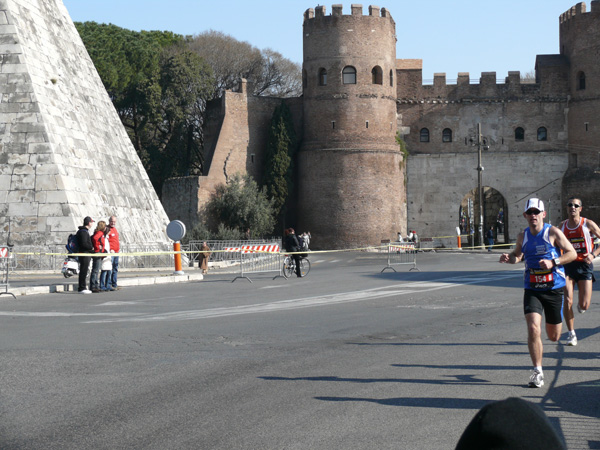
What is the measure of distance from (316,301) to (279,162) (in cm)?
3633

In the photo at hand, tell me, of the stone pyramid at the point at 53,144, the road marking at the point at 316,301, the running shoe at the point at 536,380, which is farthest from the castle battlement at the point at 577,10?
the running shoe at the point at 536,380

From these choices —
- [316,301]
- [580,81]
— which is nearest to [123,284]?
[316,301]

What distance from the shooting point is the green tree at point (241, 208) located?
47781 millimetres

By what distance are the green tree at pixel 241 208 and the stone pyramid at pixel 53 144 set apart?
18.8 meters

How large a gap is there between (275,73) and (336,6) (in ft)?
57.3

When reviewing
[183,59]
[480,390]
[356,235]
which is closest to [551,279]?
[480,390]

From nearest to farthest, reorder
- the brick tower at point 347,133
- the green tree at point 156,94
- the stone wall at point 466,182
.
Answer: the brick tower at point 347,133
the green tree at point 156,94
the stone wall at point 466,182

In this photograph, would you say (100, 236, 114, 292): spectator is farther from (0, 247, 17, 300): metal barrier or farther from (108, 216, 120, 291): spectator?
(0, 247, 17, 300): metal barrier

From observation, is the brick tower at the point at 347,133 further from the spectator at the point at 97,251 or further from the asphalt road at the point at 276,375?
the asphalt road at the point at 276,375

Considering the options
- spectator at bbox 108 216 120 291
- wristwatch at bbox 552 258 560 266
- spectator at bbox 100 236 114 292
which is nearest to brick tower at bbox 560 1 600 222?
spectator at bbox 108 216 120 291

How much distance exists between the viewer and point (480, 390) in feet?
22.3

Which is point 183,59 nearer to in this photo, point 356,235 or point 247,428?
point 356,235

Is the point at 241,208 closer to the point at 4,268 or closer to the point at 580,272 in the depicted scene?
the point at 4,268

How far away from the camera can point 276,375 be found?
750cm
